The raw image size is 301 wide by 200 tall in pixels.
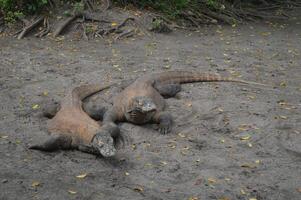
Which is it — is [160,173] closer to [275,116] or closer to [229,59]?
[275,116]

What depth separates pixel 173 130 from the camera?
669cm

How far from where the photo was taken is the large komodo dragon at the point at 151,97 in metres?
6.71

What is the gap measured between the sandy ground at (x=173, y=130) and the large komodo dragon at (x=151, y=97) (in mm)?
132

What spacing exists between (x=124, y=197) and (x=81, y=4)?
307 inches

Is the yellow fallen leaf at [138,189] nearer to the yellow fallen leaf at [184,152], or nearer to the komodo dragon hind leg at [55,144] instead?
the yellow fallen leaf at [184,152]

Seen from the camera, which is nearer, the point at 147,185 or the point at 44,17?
the point at 147,185

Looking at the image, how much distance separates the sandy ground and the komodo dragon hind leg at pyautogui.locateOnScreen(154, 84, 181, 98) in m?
0.12

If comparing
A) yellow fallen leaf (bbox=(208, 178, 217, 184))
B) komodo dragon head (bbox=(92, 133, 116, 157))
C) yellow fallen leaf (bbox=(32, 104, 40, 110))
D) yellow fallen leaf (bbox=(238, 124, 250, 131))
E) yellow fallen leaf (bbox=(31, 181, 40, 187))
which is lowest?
yellow fallen leaf (bbox=(31, 181, 40, 187))

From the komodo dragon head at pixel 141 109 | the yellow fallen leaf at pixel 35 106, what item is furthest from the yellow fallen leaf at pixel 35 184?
the yellow fallen leaf at pixel 35 106

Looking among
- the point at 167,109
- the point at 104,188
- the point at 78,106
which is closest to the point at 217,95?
the point at 167,109

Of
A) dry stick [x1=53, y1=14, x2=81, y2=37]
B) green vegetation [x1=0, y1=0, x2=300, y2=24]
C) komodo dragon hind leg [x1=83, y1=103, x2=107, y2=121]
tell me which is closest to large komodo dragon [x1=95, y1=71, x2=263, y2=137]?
komodo dragon hind leg [x1=83, y1=103, x2=107, y2=121]

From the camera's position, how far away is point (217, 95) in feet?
25.7

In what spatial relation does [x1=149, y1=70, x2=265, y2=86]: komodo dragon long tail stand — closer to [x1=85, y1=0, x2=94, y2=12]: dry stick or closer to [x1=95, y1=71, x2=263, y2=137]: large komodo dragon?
[x1=95, y1=71, x2=263, y2=137]: large komodo dragon

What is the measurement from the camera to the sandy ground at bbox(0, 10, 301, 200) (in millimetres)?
5191
